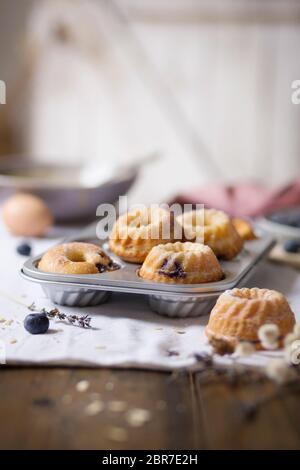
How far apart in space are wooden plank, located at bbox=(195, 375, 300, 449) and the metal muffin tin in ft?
0.70

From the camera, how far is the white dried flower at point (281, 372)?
829 millimetres

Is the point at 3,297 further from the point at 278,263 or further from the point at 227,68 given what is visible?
the point at 227,68

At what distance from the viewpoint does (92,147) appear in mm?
3352

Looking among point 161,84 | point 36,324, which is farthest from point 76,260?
point 161,84

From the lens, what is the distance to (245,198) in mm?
2094

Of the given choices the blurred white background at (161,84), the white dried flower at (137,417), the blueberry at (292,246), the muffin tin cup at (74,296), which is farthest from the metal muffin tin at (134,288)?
the blurred white background at (161,84)

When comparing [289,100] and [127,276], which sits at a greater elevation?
[289,100]

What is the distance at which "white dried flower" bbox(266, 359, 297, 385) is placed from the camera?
829 mm

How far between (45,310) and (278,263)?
2.04ft

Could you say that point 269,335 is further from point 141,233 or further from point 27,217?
point 27,217

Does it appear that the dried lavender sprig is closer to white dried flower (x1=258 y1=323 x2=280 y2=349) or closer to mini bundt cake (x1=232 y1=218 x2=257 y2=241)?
white dried flower (x1=258 y1=323 x2=280 y2=349)

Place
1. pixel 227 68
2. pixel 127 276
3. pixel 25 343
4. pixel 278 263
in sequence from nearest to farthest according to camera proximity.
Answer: pixel 25 343
pixel 127 276
pixel 278 263
pixel 227 68

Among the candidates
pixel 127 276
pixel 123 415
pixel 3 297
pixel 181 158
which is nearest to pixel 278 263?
pixel 127 276

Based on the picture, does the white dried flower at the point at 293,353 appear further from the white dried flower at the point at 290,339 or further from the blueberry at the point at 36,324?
the blueberry at the point at 36,324
